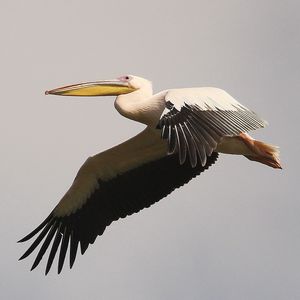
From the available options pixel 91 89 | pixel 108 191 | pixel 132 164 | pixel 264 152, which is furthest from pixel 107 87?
pixel 264 152

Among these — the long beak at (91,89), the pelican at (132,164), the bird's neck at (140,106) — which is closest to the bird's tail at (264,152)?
the pelican at (132,164)

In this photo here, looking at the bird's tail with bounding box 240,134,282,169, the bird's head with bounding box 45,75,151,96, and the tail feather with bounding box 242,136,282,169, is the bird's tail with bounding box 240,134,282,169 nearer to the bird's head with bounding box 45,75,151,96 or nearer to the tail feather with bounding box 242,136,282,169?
the tail feather with bounding box 242,136,282,169

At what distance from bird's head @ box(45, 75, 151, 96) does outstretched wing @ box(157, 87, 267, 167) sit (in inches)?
62.3

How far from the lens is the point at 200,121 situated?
1825cm

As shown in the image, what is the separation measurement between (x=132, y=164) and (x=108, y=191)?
1.99 ft

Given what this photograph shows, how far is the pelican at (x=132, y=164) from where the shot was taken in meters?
19.3

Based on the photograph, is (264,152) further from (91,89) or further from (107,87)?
(91,89)

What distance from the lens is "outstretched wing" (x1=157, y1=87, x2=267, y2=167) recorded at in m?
17.8

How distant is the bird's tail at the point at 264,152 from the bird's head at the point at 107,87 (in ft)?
5.88

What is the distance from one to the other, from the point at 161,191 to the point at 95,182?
1.04 m

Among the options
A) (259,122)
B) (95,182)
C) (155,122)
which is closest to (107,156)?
(95,182)

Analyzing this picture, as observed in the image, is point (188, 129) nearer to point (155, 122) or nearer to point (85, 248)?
point (155, 122)

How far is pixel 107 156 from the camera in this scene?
21.5 meters

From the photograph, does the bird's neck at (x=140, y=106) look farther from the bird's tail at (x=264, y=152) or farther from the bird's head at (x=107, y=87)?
the bird's tail at (x=264, y=152)
